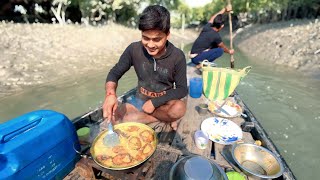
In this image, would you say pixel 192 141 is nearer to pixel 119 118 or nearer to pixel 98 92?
pixel 119 118

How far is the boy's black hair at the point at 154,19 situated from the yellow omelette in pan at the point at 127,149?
1.39m

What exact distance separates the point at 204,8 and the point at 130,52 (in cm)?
6570

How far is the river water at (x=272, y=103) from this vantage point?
5.25 metres

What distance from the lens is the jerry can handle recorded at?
6.82 ft

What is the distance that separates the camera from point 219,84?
5.03 metres

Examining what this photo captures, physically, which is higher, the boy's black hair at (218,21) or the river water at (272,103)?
the boy's black hair at (218,21)

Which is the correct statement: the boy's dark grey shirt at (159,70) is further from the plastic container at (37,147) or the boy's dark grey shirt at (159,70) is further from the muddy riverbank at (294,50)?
the muddy riverbank at (294,50)

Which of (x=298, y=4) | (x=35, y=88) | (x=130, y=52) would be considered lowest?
(x=35, y=88)

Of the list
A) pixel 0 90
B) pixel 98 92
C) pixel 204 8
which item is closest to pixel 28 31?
pixel 0 90

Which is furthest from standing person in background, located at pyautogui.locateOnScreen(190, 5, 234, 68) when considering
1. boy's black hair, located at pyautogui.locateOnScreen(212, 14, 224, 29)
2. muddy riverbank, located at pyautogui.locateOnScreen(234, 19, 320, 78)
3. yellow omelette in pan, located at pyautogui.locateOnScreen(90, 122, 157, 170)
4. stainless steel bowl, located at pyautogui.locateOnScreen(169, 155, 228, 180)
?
muddy riverbank, located at pyautogui.locateOnScreen(234, 19, 320, 78)

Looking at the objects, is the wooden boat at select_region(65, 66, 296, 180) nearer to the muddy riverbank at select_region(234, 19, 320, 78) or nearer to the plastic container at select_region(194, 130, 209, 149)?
the plastic container at select_region(194, 130, 209, 149)

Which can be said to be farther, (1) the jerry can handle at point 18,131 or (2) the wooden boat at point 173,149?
(2) the wooden boat at point 173,149

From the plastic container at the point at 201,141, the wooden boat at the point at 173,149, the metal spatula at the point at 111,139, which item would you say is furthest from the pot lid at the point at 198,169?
the plastic container at the point at 201,141

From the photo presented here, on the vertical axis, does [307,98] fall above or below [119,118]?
below
